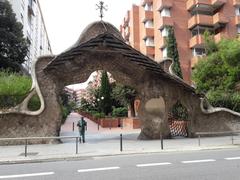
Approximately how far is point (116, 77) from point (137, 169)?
11.3 meters

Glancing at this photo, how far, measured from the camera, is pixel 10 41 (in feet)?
110

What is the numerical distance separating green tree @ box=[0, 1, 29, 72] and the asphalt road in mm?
24589

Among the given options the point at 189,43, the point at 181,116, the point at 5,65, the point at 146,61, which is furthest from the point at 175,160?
the point at 189,43

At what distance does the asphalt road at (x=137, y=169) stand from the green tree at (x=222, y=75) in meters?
12.6

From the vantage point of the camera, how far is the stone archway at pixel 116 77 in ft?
58.6

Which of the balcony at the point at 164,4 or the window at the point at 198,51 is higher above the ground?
the balcony at the point at 164,4

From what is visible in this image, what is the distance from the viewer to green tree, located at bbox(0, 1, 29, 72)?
32.8 meters

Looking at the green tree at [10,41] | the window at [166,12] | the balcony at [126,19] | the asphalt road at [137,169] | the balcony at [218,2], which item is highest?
the balcony at [126,19]

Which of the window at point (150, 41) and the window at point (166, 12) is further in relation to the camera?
the window at point (150, 41)

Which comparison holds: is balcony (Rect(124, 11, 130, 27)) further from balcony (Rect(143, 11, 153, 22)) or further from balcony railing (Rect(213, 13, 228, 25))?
balcony railing (Rect(213, 13, 228, 25))

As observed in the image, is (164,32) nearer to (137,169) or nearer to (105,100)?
(105,100)

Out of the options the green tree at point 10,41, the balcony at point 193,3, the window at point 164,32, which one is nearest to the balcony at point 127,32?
the window at point 164,32

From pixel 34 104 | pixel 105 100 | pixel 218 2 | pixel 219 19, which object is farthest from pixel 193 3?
pixel 34 104

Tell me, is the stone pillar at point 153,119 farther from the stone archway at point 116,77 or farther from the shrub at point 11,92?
the shrub at point 11,92
